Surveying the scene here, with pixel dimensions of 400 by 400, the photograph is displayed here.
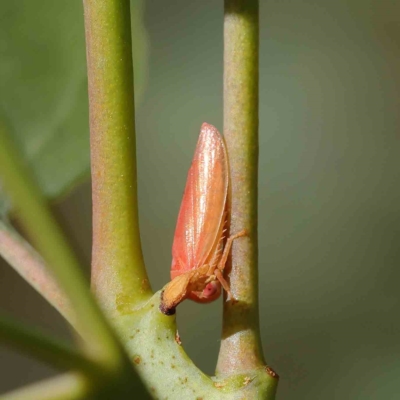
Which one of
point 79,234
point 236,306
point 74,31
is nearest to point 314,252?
point 79,234

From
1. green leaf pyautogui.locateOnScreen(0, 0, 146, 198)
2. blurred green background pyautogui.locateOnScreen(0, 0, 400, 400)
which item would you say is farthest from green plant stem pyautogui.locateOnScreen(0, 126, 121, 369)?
blurred green background pyautogui.locateOnScreen(0, 0, 400, 400)

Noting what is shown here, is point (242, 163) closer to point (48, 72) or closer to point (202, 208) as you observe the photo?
point (202, 208)

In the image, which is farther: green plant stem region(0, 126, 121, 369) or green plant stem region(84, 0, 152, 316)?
green plant stem region(84, 0, 152, 316)

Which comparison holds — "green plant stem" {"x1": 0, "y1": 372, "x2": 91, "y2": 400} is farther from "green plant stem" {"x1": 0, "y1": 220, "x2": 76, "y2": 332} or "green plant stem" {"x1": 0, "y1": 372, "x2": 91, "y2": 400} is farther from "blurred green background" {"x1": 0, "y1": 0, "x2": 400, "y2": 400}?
"blurred green background" {"x1": 0, "y1": 0, "x2": 400, "y2": 400}

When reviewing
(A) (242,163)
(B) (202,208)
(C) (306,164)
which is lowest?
(C) (306,164)

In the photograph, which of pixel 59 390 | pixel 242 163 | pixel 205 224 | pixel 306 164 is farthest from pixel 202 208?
pixel 306 164

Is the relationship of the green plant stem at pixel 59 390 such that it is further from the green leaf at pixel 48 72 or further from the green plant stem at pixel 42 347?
the green leaf at pixel 48 72
